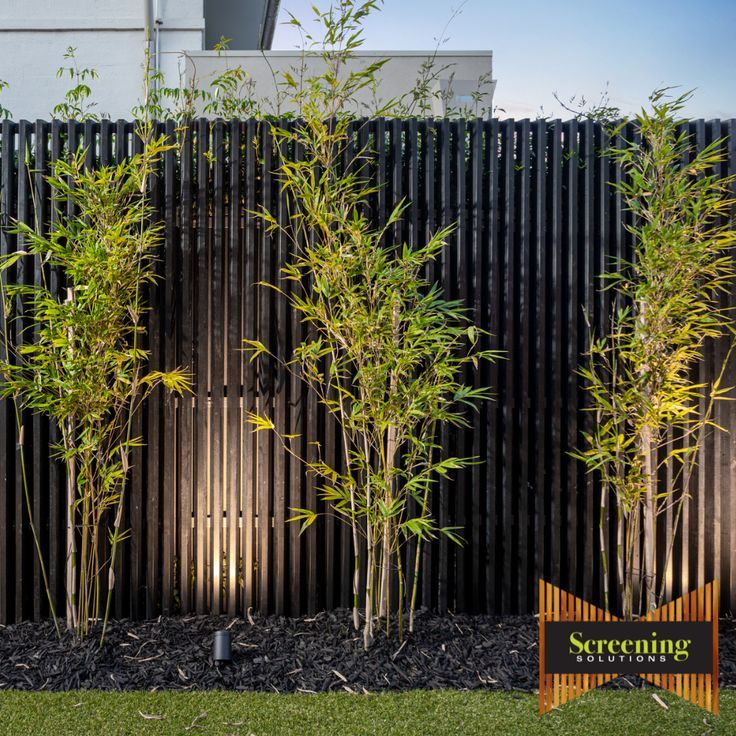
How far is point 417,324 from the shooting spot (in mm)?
2826

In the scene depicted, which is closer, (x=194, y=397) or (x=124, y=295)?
(x=124, y=295)

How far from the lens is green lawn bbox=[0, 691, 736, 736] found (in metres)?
2.37

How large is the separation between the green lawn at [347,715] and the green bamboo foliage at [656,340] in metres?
0.67

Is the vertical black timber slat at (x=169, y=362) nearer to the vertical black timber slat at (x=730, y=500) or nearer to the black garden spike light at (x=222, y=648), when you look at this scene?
the black garden spike light at (x=222, y=648)

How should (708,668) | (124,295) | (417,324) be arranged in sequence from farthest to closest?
(124,295), (417,324), (708,668)

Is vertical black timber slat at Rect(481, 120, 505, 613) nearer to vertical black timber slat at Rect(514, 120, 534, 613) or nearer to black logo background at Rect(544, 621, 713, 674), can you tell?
vertical black timber slat at Rect(514, 120, 534, 613)

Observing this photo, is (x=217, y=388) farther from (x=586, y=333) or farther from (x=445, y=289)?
(x=586, y=333)

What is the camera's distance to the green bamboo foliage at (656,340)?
3012 mm

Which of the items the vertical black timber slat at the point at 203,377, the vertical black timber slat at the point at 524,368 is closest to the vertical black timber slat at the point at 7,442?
the vertical black timber slat at the point at 203,377

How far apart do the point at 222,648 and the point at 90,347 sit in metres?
1.49

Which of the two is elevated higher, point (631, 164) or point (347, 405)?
point (631, 164)

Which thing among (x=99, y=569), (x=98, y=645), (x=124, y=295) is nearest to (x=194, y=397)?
(x=124, y=295)

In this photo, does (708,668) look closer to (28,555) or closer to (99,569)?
(99,569)

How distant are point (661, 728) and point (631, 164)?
2.63m
